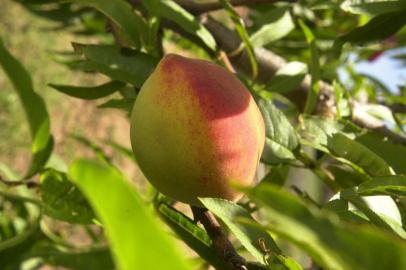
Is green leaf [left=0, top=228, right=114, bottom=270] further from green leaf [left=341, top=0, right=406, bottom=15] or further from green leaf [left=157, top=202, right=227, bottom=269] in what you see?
green leaf [left=341, top=0, right=406, bottom=15]

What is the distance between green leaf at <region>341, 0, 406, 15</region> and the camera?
61 centimetres

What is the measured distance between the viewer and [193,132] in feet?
1.67

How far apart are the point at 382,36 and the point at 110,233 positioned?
1.84 feet

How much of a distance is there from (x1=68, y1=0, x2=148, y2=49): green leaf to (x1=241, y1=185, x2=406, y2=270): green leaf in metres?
0.48

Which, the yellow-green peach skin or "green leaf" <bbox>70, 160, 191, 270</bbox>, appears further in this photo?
the yellow-green peach skin

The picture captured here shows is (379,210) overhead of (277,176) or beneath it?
overhead

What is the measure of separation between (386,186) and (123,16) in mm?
366

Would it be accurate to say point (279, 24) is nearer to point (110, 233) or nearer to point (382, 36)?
point (382, 36)

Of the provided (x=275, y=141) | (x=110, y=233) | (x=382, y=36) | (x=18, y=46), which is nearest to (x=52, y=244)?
(x=275, y=141)

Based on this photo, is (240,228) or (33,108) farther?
(33,108)

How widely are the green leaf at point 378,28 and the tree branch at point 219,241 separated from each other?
0.30m

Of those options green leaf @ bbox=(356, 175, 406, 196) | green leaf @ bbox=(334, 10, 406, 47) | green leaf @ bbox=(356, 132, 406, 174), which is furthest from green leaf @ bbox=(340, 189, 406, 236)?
green leaf @ bbox=(334, 10, 406, 47)

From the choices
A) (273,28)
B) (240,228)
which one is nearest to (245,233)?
(240,228)

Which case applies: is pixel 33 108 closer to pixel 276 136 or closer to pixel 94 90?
pixel 94 90
